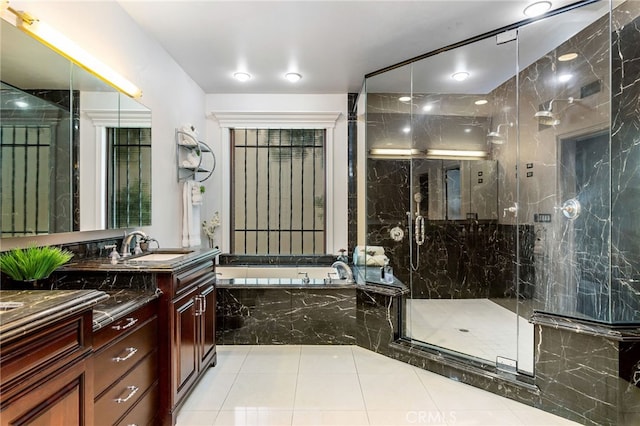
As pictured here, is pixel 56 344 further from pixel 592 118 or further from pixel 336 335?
pixel 592 118

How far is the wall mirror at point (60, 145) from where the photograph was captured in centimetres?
137

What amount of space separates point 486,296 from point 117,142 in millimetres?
3809

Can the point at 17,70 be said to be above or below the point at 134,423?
above

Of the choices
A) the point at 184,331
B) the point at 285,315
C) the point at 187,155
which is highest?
the point at 187,155

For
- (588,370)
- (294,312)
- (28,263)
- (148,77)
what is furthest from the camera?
(294,312)

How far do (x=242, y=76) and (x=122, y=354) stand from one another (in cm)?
270

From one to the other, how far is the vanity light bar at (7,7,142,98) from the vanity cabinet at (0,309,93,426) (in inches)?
52.4

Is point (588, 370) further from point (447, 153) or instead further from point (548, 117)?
point (447, 153)

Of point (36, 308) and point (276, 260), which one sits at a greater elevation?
point (36, 308)

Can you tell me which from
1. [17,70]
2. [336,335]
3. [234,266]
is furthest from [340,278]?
[17,70]

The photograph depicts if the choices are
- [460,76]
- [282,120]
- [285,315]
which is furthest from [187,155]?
[460,76]

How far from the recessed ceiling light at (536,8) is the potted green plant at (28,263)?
3066 millimetres

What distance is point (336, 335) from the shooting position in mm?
2912

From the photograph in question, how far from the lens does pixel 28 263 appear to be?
4.38 feet
